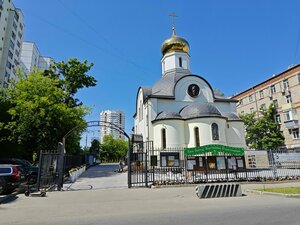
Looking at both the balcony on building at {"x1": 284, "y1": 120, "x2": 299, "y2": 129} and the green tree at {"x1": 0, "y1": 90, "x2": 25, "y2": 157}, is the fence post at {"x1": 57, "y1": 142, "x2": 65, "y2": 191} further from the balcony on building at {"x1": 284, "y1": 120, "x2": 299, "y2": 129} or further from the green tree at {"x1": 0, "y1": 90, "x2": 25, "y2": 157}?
the balcony on building at {"x1": 284, "y1": 120, "x2": 299, "y2": 129}

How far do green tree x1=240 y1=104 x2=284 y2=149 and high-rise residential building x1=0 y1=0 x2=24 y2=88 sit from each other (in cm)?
4832

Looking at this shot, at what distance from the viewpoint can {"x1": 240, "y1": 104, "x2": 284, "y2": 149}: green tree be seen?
124 ft

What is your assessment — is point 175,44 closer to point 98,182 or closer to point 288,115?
point 288,115

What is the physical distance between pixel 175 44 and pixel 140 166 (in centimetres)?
2450

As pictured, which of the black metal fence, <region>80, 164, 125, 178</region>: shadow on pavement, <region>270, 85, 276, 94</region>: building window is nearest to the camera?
the black metal fence

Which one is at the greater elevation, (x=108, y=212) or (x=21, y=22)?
(x=21, y=22)

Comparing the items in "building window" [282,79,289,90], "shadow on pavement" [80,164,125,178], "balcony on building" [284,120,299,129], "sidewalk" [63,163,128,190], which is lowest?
"sidewalk" [63,163,128,190]

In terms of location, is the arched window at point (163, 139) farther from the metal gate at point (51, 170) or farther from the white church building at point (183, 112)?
the metal gate at point (51, 170)

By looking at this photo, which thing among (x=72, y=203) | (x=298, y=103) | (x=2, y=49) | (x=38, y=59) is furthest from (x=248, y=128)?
(x=38, y=59)

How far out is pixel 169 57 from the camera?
3691 cm

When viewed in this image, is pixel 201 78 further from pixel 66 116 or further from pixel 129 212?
pixel 129 212

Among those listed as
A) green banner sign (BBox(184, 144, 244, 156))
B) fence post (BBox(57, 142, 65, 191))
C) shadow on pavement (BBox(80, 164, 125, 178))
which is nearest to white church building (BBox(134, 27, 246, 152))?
green banner sign (BBox(184, 144, 244, 156))

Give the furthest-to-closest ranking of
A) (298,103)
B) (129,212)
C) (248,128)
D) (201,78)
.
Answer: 1. (248,128)
2. (298,103)
3. (201,78)
4. (129,212)

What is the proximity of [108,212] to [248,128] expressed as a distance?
128ft
